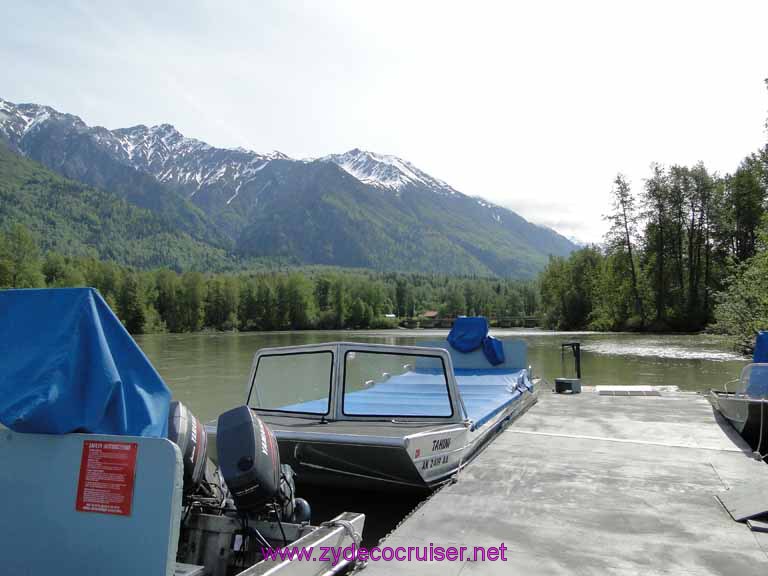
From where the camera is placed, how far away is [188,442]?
15.4 feet

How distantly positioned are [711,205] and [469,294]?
112215mm

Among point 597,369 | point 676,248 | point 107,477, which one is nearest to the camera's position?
point 107,477

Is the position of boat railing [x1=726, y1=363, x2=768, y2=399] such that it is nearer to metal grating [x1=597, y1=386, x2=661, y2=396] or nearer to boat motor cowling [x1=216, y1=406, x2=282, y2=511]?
metal grating [x1=597, y1=386, x2=661, y2=396]

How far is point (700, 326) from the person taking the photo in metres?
59.9

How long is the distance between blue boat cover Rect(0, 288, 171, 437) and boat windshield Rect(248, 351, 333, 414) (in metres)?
3.56

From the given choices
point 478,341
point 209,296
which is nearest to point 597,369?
point 478,341

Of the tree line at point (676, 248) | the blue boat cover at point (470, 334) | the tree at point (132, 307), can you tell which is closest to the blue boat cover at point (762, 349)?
the blue boat cover at point (470, 334)

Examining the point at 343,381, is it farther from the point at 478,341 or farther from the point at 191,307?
the point at 191,307

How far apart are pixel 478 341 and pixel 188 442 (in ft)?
39.2

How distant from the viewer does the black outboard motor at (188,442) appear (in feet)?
15.1

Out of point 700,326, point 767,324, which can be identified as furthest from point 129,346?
point 700,326

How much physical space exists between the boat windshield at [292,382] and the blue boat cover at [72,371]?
3.56 meters

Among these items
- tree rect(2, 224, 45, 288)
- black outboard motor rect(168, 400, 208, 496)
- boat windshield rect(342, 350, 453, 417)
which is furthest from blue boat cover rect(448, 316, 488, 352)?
tree rect(2, 224, 45, 288)

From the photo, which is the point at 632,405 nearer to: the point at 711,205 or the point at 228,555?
the point at 228,555
